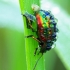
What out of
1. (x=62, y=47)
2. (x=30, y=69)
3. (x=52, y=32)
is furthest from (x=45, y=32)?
(x=30, y=69)

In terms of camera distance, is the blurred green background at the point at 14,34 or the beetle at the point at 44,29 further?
the blurred green background at the point at 14,34

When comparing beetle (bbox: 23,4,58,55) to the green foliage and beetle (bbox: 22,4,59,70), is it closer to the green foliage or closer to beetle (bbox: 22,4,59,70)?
beetle (bbox: 22,4,59,70)

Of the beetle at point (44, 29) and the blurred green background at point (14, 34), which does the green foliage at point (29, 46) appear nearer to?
the beetle at point (44, 29)

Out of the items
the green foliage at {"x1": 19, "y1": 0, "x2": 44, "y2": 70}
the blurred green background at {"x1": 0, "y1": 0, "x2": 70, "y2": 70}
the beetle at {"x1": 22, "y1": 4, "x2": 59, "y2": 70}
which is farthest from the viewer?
the blurred green background at {"x1": 0, "y1": 0, "x2": 70, "y2": 70}

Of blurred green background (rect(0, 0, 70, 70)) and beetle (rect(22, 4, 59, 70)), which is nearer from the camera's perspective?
beetle (rect(22, 4, 59, 70))

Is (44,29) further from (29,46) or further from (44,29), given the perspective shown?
(29,46)

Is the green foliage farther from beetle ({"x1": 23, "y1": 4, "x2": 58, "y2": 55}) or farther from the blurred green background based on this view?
the blurred green background

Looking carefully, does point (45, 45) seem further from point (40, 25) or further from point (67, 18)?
point (67, 18)

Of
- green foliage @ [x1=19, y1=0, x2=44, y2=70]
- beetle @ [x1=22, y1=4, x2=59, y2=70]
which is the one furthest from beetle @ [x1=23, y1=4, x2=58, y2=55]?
green foliage @ [x1=19, y1=0, x2=44, y2=70]

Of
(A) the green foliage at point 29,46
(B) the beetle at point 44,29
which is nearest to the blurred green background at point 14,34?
(B) the beetle at point 44,29

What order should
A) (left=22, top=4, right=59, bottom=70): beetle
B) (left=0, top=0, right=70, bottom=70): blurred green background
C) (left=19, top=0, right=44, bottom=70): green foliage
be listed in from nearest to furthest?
(left=19, top=0, right=44, bottom=70): green foliage
(left=22, top=4, right=59, bottom=70): beetle
(left=0, top=0, right=70, bottom=70): blurred green background

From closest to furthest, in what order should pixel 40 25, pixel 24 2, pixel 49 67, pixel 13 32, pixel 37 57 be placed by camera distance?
pixel 24 2
pixel 37 57
pixel 40 25
pixel 13 32
pixel 49 67
